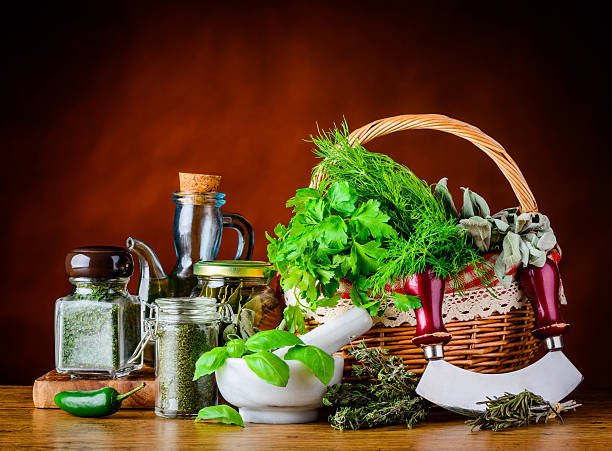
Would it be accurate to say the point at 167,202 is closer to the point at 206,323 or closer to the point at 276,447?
the point at 206,323

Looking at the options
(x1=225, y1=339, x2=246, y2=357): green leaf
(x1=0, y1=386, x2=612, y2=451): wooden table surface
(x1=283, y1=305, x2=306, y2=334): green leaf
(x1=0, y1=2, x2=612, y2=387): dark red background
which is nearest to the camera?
(x1=0, y1=386, x2=612, y2=451): wooden table surface

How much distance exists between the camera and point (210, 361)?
1.07 meters

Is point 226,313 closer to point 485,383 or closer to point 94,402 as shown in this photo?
point 94,402

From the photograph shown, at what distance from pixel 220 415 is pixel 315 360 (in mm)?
153

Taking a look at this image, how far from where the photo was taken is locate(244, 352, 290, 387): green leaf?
3.38 feet

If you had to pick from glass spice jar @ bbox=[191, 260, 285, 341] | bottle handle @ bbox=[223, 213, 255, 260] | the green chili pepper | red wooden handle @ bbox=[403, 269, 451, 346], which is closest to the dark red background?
bottle handle @ bbox=[223, 213, 255, 260]

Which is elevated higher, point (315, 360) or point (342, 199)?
point (342, 199)

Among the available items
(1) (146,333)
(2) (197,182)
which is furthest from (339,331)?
(2) (197,182)

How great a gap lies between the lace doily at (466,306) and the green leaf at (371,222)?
0.12m

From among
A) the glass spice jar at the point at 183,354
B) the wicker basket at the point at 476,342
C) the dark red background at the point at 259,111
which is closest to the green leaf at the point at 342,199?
the wicker basket at the point at 476,342

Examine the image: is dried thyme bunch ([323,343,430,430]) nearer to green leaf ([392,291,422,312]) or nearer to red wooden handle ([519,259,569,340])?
green leaf ([392,291,422,312])

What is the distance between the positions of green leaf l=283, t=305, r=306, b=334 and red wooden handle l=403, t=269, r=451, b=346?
0.18m

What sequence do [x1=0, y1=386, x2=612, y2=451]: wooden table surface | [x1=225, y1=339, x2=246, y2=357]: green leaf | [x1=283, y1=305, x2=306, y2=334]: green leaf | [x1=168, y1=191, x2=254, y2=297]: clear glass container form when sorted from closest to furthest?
[x1=0, y1=386, x2=612, y2=451]: wooden table surface, [x1=225, y1=339, x2=246, y2=357]: green leaf, [x1=283, y1=305, x2=306, y2=334]: green leaf, [x1=168, y1=191, x2=254, y2=297]: clear glass container

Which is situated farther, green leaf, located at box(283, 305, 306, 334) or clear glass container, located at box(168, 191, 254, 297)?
clear glass container, located at box(168, 191, 254, 297)
